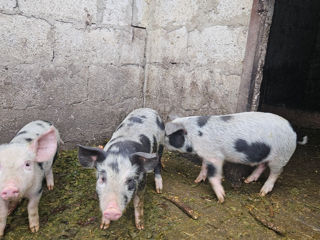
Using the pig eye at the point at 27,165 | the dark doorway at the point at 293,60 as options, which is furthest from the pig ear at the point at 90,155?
the dark doorway at the point at 293,60

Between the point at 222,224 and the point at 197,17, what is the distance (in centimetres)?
265

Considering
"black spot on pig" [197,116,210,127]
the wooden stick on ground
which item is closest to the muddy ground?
the wooden stick on ground

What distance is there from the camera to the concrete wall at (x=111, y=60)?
11.7 feet

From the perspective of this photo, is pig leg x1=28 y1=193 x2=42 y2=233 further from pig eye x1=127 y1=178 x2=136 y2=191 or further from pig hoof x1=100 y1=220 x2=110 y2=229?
pig eye x1=127 y1=178 x2=136 y2=191

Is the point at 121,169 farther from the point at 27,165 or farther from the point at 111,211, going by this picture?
the point at 27,165

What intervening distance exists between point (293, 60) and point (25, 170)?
23.2 ft

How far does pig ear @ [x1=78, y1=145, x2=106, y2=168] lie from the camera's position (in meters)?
2.51

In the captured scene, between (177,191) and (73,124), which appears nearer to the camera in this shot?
(177,191)

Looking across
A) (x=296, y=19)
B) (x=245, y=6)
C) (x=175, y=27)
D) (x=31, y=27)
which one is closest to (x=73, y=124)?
(x=31, y=27)

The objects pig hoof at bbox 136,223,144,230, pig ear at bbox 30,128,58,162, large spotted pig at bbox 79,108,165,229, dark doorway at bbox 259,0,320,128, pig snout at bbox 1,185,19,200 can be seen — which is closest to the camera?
pig snout at bbox 1,185,19,200

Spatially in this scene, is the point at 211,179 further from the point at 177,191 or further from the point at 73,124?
the point at 73,124

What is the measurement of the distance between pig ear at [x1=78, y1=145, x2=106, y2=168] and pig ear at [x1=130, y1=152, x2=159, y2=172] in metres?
0.27

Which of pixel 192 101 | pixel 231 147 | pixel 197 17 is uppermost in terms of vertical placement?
pixel 197 17

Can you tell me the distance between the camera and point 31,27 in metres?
3.57
